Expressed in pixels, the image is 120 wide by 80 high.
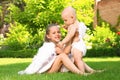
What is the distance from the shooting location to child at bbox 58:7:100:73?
7205mm

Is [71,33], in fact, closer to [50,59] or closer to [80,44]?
[80,44]

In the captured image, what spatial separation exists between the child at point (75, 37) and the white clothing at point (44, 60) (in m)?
0.23

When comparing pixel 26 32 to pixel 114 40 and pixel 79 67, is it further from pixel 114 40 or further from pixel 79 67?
pixel 79 67

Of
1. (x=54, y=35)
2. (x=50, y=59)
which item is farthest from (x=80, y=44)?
(x=50, y=59)

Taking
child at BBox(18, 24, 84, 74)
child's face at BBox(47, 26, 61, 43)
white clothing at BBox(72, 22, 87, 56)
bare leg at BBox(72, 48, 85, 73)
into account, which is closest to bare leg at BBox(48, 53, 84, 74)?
child at BBox(18, 24, 84, 74)

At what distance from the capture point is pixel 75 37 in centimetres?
747

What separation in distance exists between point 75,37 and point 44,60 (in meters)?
0.73

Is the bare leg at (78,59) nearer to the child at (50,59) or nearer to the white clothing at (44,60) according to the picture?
the child at (50,59)

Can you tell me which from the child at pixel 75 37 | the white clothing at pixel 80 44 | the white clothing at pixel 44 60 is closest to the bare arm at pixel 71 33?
the child at pixel 75 37

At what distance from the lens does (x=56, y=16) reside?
2222cm

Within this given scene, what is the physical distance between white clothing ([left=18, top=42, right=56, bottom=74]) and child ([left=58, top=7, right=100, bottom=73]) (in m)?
0.23

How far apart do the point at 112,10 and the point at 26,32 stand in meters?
6.25

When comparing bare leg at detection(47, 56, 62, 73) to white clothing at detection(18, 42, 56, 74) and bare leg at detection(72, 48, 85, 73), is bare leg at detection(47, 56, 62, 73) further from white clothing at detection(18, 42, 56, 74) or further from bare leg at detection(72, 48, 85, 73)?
bare leg at detection(72, 48, 85, 73)

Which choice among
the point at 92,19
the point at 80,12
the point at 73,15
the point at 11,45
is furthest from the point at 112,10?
the point at 73,15
